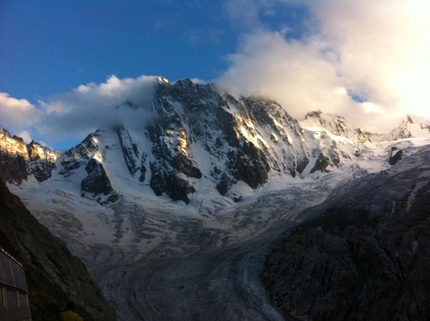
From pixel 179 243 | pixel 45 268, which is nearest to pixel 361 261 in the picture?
pixel 45 268

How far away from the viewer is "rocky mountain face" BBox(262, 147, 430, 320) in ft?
194

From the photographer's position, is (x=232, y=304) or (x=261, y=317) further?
(x=232, y=304)

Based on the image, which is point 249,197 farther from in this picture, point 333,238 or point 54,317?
point 54,317

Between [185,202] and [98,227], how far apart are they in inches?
2156

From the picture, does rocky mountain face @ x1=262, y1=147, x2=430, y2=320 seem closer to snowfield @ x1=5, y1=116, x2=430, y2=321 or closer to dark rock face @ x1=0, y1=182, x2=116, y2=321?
snowfield @ x1=5, y1=116, x2=430, y2=321

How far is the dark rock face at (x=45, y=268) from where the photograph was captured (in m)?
32.8

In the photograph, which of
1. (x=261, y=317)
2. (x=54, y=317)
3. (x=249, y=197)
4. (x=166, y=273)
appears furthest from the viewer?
(x=249, y=197)

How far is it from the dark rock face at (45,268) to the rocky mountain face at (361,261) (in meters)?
34.5

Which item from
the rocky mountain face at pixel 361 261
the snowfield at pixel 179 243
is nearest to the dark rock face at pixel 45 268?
the snowfield at pixel 179 243

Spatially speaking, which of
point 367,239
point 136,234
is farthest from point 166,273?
point 136,234

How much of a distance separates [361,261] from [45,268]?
1987 inches

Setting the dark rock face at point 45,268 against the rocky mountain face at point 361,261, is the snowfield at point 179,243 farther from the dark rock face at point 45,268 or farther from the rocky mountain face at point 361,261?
the dark rock face at point 45,268

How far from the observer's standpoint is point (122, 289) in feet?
268

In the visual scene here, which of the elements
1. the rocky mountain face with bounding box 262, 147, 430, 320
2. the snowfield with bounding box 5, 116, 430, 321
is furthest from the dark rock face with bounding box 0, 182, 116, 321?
the rocky mountain face with bounding box 262, 147, 430, 320
